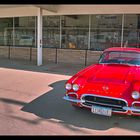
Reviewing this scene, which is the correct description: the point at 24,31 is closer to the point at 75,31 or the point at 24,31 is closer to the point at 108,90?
the point at 75,31

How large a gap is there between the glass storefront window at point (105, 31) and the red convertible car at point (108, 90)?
7716 millimetres

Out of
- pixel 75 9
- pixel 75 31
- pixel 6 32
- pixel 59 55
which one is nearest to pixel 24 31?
pixel 6 32

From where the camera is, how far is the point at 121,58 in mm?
6359

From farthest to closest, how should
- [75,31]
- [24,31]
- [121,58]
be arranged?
[24,31], [75,31], [121,58]

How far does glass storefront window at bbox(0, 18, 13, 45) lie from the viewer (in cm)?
1656

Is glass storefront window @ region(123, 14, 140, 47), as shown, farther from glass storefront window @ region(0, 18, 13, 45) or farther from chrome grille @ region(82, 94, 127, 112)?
chrome grille @ region(82, 94, 127, 112)

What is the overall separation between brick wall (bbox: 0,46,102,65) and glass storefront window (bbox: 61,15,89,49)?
63 cm

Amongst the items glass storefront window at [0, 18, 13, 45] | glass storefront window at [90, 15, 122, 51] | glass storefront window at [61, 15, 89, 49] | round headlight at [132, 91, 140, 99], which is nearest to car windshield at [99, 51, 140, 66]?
round headlight at [132, 91, 140, 99]

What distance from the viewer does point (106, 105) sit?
4.94m

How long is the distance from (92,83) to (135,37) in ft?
28.6

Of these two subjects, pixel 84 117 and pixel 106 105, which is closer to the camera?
pixel 106 105

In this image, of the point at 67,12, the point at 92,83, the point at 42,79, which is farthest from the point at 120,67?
the point at 67,12

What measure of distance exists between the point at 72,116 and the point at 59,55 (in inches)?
364
